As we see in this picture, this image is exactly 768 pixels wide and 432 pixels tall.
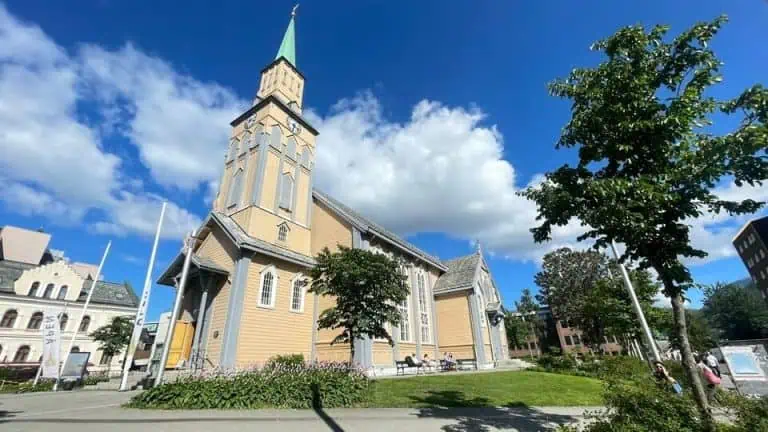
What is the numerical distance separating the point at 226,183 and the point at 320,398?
18.6 meters

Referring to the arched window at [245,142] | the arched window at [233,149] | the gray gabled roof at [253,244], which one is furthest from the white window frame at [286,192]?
the arched window at [233,149]

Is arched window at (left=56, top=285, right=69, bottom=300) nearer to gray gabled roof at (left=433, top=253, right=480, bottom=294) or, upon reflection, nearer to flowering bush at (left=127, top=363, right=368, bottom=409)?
flowering bush at (left=127, top=363, right=368, bottom=409)

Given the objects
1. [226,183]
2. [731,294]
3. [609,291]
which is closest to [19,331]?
[226,183]

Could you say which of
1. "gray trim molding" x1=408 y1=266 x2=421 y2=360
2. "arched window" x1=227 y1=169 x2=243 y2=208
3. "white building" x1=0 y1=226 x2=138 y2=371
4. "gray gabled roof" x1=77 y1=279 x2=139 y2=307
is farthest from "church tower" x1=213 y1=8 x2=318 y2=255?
"gray gabled roof" x1=77 y1=279 x2=139 y2=307

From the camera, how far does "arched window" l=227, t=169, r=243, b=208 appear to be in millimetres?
22292

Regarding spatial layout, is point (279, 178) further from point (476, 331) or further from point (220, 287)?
point (476, 331)

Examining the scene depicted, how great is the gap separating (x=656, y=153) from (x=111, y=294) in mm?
52873

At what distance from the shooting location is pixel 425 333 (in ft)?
84.6

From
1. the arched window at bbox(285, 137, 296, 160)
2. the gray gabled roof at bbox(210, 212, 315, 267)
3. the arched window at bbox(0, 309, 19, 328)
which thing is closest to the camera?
the gray gabled roof at bbox(210, 212, 315, 267)

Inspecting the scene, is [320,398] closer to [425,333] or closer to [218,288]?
[218,288]

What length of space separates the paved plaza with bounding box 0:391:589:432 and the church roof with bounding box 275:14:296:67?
27.0 meters

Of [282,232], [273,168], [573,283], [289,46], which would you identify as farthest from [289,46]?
[573,283]

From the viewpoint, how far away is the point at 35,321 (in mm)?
33312

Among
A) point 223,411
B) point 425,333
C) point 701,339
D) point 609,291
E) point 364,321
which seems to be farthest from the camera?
point 701,339
